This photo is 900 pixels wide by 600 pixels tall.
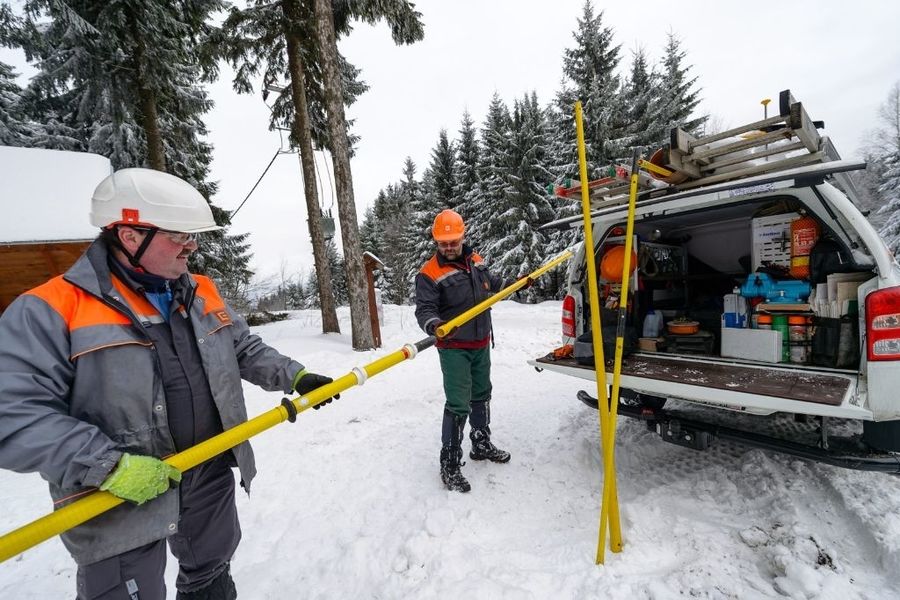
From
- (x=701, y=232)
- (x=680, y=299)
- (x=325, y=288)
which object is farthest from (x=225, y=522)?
(x=325, y=288)

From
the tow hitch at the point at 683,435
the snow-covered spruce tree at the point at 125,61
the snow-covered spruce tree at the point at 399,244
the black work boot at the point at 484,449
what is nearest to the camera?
the tow hitch at the point at 683,435

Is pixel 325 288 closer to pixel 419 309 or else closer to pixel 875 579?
pixel 419 309

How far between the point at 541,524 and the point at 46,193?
9.07 m

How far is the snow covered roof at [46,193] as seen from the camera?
6.12 m

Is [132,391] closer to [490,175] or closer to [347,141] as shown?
[347,141]

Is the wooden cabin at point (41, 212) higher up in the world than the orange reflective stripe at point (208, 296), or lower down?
higher up

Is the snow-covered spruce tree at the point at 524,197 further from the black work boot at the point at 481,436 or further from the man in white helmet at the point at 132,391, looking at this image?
the man in white helmet at the point at 132,391

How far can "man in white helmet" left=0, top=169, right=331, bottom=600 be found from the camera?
127 cm

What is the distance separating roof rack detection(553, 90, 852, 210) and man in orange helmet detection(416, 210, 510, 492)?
94cm

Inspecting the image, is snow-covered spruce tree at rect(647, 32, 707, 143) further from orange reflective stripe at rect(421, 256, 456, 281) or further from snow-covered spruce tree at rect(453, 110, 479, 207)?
orange reflective stripe at rect(421, 256, 456, 281)

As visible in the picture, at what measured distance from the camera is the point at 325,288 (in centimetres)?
1049

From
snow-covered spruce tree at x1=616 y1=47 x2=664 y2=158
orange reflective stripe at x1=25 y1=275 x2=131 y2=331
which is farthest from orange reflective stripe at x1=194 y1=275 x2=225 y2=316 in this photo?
snow-covered spruce tree at x1=616 y1=47 x2=664 y2=158

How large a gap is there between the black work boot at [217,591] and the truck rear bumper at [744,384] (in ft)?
8.20

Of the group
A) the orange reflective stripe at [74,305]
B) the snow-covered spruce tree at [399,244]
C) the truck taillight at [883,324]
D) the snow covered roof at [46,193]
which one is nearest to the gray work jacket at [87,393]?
the orange reflective stripe at [74,305]
